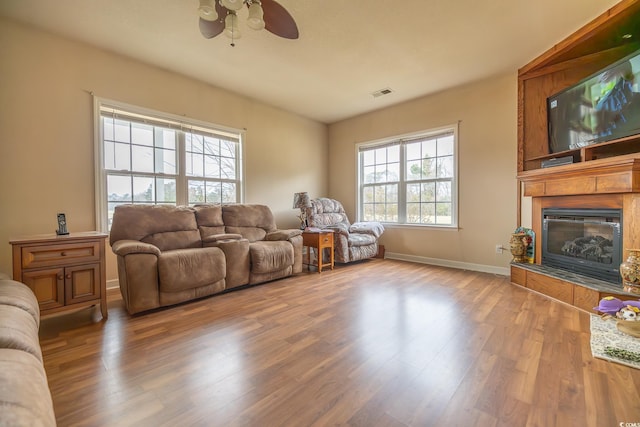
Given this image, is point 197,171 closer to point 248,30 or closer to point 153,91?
point 153,91

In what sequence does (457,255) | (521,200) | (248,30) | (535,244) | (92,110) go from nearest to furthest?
(248,30) < (92,110) < (535,244) < (521,200) < (457,255)

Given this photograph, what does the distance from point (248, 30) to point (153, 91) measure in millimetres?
1551

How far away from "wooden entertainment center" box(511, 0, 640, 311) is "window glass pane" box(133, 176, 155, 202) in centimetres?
447

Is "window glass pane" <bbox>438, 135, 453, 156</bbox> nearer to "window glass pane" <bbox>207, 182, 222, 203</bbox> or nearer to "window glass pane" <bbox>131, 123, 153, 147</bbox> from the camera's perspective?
"window glass pane" <bbox>207, 182, 222, 203</bbox>

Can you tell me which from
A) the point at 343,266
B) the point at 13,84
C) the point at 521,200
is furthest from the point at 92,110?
the point at 521,200

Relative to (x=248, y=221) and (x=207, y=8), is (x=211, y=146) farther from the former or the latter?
(x=207, y=8)

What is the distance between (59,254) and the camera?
2098 millimetres

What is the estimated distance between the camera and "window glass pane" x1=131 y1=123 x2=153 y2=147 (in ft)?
10.7

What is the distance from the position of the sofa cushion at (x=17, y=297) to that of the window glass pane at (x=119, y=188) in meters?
1.54

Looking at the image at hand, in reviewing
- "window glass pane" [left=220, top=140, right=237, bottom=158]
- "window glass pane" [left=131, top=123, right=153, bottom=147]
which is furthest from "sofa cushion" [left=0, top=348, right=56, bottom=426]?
"window glass pane" [left=220, top=140, right=237, bottom=158]

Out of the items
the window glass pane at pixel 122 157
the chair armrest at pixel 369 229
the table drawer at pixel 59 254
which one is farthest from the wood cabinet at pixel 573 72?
the window glass pane at pixel 122 157

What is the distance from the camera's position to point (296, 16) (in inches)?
94.3

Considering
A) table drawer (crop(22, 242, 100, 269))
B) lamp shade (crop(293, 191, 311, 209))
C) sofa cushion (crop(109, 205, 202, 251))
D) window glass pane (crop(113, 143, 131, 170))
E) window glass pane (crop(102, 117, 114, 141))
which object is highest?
window glass pane (crop(102, 117, 114, 141))

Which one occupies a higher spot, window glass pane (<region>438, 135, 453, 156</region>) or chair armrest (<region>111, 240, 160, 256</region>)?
window glass pane (<region>438, 135, 453, 156</region>)
